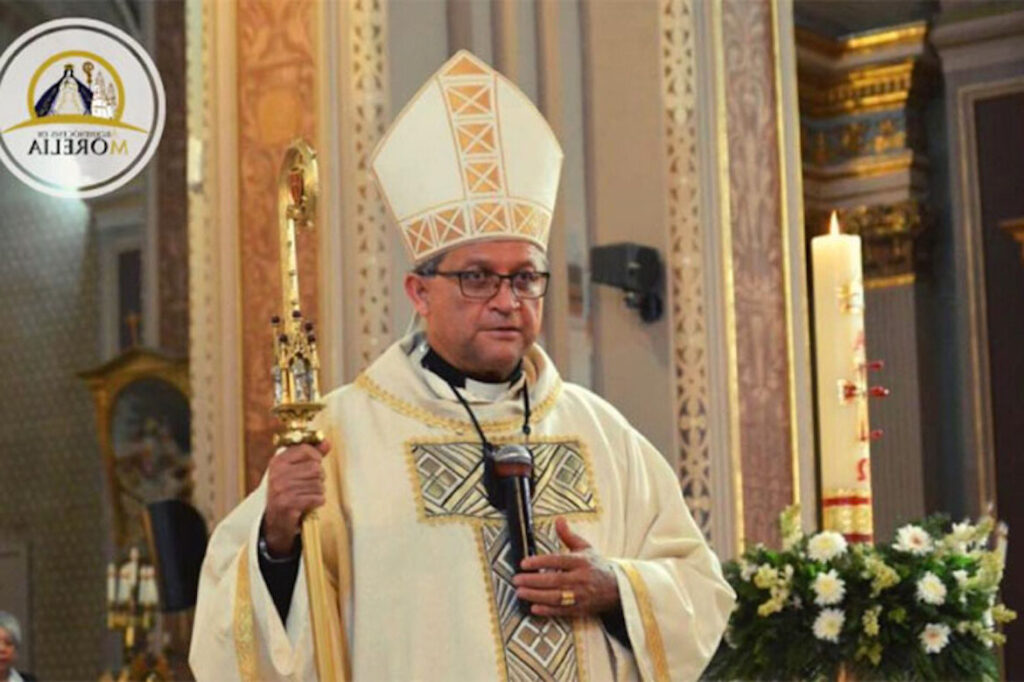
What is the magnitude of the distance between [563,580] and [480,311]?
1.58 feet

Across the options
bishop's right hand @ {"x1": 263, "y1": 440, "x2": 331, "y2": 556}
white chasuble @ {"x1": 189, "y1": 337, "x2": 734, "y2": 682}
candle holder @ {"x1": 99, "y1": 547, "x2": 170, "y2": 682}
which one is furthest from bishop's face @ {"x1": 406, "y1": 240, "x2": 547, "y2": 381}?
candle holder @ {"x1": 99, "y1": 547, "x2": 170, "y2": 682}

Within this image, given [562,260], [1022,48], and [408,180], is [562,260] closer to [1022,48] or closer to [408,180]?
[408,180]

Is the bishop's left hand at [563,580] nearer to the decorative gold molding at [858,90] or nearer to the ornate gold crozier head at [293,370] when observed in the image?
the ornate gold crozier head at [293,370]

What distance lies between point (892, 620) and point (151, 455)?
5.92 meters

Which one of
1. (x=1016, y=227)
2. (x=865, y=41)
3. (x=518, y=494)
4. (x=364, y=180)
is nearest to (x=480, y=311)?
(x=518, y=494)

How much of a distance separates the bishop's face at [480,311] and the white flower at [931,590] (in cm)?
114

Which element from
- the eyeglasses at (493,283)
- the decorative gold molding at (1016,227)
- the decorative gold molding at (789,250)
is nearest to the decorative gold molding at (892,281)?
the decorative gold molding at (1016,227)

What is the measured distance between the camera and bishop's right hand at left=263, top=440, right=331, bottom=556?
153 inches

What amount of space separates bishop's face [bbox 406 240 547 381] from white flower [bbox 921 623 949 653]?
1.17 m

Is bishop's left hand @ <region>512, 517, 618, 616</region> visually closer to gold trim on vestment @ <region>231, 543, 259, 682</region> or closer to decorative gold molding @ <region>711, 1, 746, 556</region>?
gold trim on vestment @ <region>231, 543, 259, 682</region>

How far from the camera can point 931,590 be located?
4.92 metres

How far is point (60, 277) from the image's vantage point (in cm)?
1236

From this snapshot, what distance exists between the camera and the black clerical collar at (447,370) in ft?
14.2

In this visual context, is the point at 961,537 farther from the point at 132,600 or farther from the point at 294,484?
the point at 132,600
